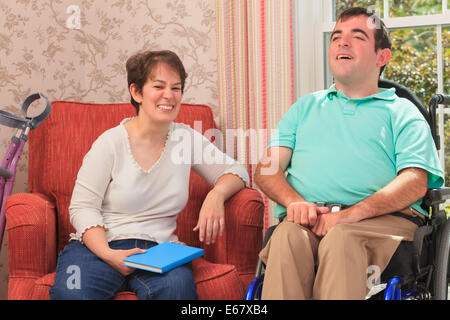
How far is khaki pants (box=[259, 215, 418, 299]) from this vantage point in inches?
54.7

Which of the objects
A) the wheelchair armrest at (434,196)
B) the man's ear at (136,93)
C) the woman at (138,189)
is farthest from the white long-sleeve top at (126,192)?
the wheelchair armrest at (434,196)

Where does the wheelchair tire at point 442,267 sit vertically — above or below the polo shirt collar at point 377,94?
below

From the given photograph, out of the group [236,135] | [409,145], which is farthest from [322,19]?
[409,145]

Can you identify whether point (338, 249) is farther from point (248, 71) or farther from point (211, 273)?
point (248, 71)

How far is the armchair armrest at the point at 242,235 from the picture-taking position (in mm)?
1864

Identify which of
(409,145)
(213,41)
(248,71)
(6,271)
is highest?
(213,41)

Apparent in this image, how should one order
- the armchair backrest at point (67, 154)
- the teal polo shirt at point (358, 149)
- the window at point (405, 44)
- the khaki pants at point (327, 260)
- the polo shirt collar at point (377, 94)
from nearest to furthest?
the khaki pants at point (327, 260), the teal polo shirt at point (358, 149), the polo shirt collar at point (377, 94), the armchair backrest at point (67, 154), the window at point (405, 44)

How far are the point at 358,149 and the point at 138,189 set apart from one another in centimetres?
74

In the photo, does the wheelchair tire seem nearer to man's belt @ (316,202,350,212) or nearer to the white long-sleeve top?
man's belt @ (316,202,350,212)

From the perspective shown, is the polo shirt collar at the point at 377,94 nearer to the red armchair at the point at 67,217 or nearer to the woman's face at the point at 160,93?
the red armchair at the point at 67,217

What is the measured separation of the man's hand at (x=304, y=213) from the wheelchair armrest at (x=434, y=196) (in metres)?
0.34

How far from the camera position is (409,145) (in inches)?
68.3

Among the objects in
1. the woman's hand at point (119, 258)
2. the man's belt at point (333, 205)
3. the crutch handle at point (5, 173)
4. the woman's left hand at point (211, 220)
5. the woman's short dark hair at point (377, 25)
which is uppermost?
the woman's short dark hair at point (377, 25)
